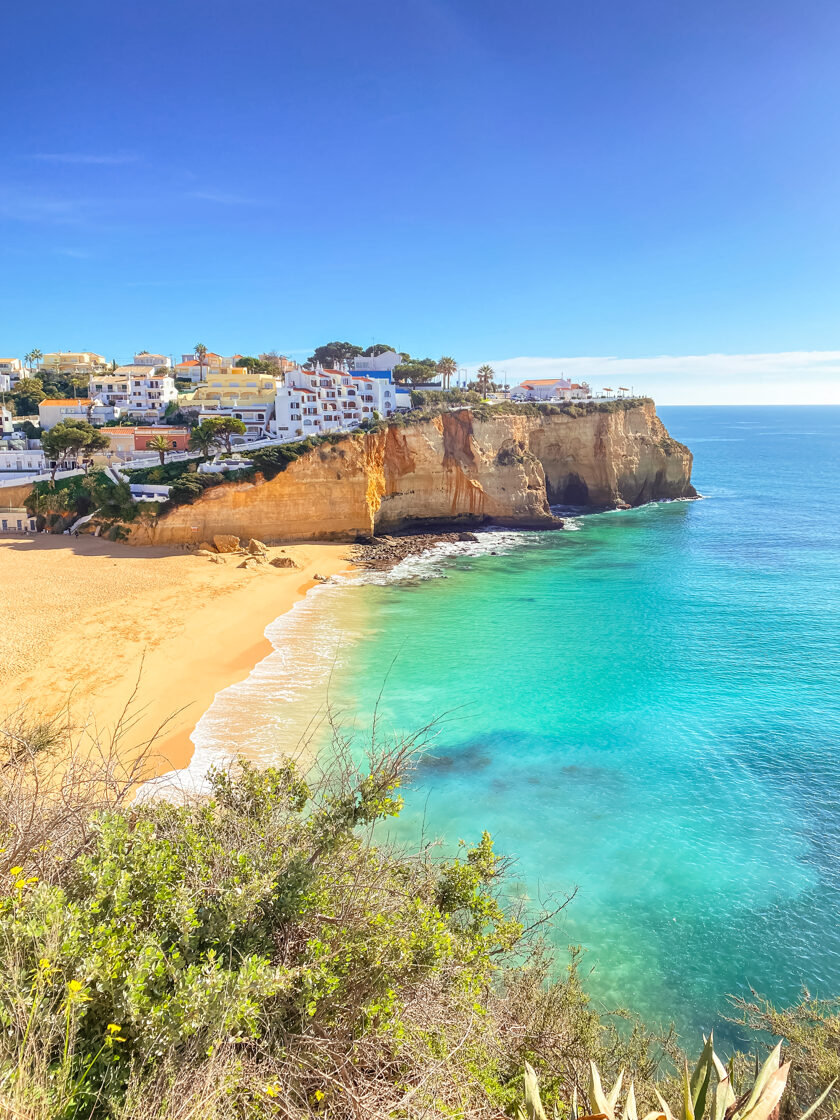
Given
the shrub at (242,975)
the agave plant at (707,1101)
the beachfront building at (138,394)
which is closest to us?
the shrub at (242,975)

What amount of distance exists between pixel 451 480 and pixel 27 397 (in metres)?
58.7

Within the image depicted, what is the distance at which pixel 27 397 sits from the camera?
7462cm

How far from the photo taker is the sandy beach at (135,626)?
808 inches

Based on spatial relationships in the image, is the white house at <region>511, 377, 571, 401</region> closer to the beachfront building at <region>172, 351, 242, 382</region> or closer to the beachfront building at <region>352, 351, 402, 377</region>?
the beachfront building at <region>352, 351, 402, 377</region>

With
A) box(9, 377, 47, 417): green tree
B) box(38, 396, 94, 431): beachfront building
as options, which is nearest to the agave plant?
box(38, 396, 94, 431): beachfront building

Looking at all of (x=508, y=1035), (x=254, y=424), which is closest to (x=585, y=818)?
(x=508, y=1035)

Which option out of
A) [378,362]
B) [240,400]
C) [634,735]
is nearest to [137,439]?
[240,400]

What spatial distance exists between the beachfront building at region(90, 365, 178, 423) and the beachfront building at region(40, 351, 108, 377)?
24.3 m

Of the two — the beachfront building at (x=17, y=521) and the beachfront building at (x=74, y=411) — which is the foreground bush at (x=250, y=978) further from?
the beachfront building at (x=74, y=411)

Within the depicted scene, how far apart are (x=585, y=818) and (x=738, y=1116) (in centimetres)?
1172

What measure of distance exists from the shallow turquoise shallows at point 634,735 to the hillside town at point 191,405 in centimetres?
2380

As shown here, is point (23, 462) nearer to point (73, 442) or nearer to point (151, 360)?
point (73, 442)

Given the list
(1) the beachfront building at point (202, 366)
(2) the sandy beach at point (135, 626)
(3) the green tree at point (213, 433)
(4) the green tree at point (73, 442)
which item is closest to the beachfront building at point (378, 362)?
(1) the beachfront building at point (202, 366)

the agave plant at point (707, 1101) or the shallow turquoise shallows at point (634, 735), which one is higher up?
the agave plant at point (707, 1101)
